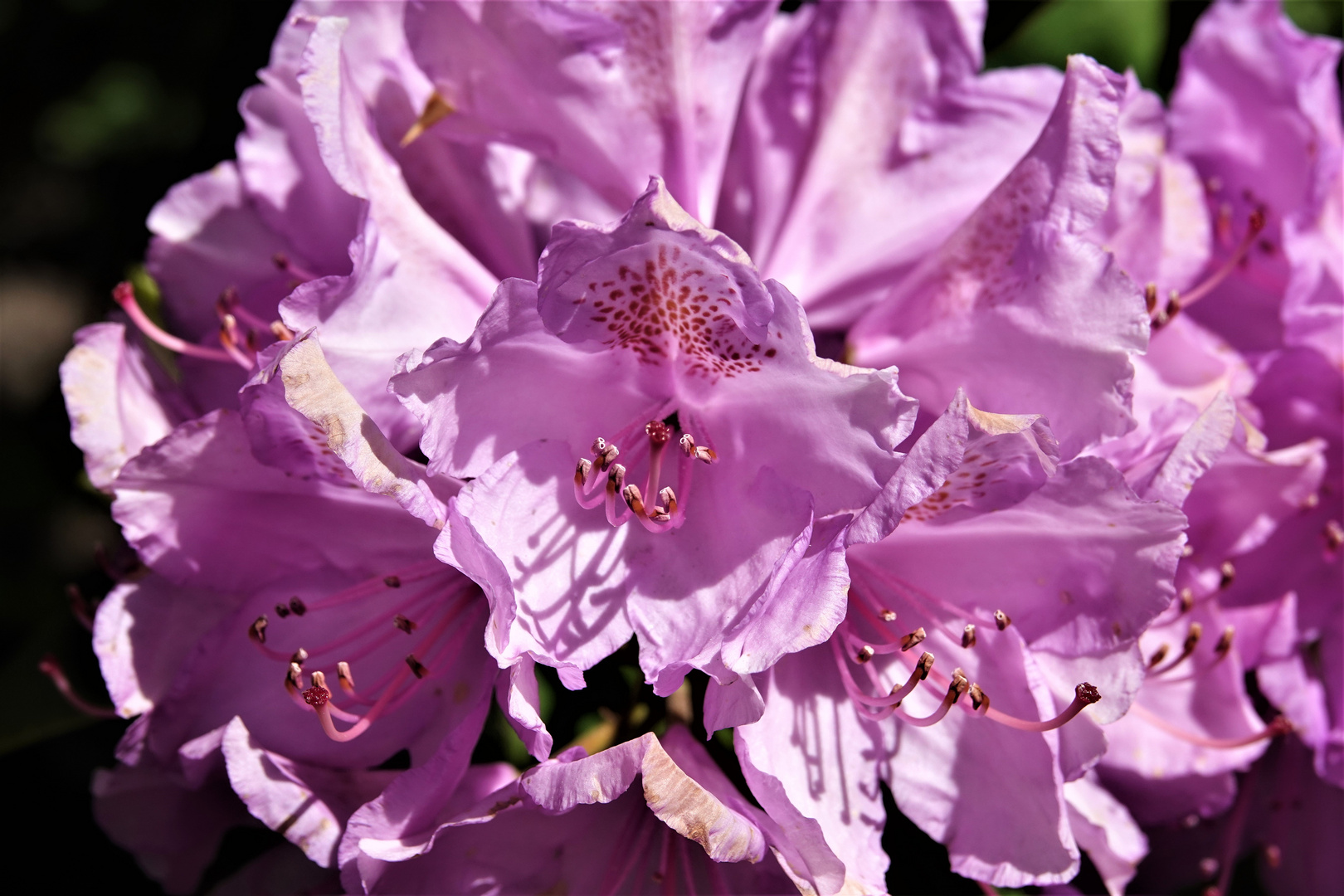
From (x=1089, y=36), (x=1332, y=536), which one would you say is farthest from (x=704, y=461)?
(x=1089, y=36)

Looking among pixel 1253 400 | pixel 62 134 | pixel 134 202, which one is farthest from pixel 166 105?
pixel 1253 400

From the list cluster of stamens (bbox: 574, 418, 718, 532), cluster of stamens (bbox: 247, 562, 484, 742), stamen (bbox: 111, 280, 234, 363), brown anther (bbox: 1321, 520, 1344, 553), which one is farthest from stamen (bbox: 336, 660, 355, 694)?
brown anther (bbox: 1321, 520, 1344, 553)

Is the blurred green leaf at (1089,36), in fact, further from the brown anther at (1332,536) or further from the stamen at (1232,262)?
the brown anther at (1332,536)

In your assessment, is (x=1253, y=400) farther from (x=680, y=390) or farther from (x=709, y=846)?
(x=709, y=846)

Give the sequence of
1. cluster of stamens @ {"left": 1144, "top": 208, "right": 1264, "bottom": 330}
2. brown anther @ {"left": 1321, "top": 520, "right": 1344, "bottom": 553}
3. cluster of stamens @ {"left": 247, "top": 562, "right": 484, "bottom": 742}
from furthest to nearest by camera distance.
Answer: brown anther @ {"left": 1321, "top": 520, "right": 1344, "bottom": 553} → cluster of stamens @ {"left": 1144, "top": 208, "right": 1264, "bottom": 330} → cluster of stamens @ {"left": 247, "top": 562, "right": 484, "bottom": 742}

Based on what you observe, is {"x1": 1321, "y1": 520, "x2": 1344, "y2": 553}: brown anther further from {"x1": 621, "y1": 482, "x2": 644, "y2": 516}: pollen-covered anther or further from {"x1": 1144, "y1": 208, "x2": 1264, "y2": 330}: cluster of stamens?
{"x1": 621, "y1": 482, "x2": 644, "y2": 516}: pollen-covered anther

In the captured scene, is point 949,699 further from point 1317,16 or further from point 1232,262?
point 1317,16

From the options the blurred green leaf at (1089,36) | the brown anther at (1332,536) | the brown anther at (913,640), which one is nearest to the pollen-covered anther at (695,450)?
the brown anther at (913,640)

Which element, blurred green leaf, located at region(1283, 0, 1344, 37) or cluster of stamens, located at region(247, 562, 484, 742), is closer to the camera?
cluster of stamens, located at region(247, 562, 484, 742)
